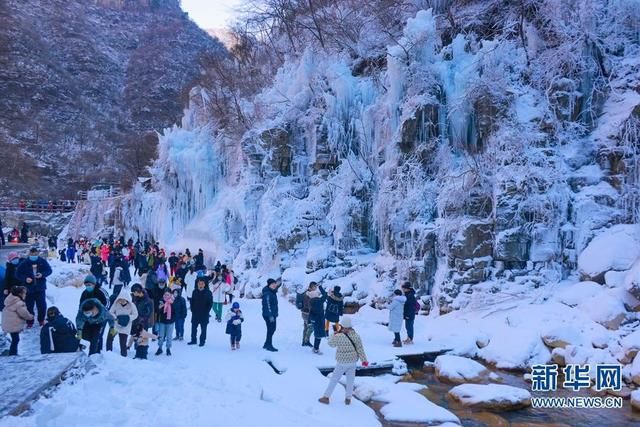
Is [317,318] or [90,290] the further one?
[317,318]

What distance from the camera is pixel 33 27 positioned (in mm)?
60438

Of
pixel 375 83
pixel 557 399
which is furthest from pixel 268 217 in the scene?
pixel 557 399

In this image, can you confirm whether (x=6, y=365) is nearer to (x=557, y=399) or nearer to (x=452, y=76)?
(x=557, y=399)

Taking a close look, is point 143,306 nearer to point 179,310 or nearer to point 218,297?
point 179,310

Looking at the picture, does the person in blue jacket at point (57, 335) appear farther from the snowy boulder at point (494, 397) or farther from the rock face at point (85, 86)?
the rock face at point (85, 86)

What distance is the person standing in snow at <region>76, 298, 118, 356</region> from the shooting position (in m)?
7.25

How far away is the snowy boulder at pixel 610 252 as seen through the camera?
37.2 feet

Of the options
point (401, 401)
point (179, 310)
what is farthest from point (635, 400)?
point (179, 310)

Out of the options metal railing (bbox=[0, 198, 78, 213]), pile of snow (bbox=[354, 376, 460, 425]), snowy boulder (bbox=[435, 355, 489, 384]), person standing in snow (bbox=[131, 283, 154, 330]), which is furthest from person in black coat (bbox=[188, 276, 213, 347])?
metal railing (bbox=[0, 198, 78, 213])

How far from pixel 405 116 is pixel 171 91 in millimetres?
51099

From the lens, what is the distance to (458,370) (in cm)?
938

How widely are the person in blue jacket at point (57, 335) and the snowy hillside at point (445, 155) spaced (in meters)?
8.97

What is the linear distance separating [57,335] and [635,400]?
8.17 metres

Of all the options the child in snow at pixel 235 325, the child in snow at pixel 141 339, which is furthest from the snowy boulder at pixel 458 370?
the child in snow at pixel 141 339
